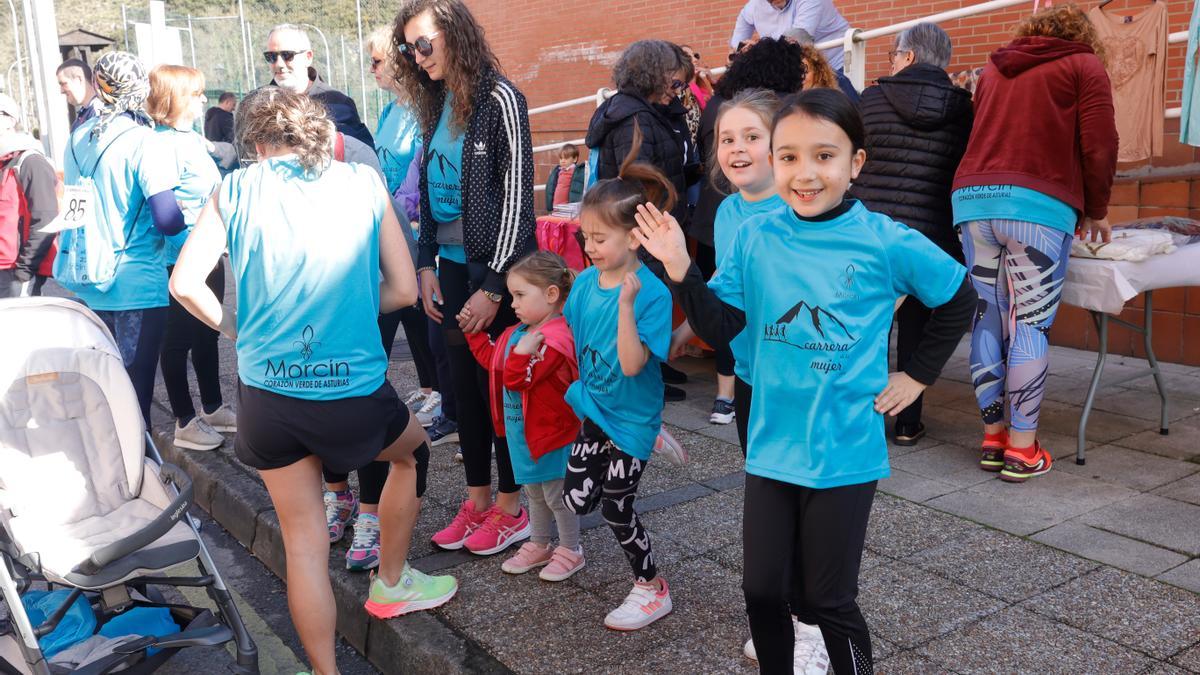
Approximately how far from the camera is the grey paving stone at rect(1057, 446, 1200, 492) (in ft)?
14.9

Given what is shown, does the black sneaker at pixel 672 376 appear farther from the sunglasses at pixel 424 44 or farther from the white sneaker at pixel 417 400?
the sunglasses at pixel 424 44

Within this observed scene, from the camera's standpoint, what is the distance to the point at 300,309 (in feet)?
10.0

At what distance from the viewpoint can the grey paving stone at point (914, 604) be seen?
127 inches

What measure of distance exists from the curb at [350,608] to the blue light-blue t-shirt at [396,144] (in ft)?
5.67

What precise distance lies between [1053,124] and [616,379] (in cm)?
243

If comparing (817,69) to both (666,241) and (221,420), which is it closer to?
(666,241)

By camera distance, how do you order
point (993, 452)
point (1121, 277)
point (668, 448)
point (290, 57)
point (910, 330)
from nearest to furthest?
point (668, 448) → point (1121, 277) → point (993, 452) → point (290, 57) → point (910, 330)

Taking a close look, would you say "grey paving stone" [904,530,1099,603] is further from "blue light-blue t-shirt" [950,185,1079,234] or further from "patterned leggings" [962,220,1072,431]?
"blue light-blue t-shirt" [950,185,1079,234]

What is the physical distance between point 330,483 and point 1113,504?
320cm

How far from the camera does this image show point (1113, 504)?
4258 mm

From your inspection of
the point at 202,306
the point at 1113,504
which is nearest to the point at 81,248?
the point at 202,306

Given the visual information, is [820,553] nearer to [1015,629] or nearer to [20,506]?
[1015,629]

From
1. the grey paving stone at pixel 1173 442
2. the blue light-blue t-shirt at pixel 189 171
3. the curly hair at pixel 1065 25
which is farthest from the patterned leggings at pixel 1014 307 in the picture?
the blue light-blue t-shirt at pixel 189 171

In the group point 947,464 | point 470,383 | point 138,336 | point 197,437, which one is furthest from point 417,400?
point 947,464
